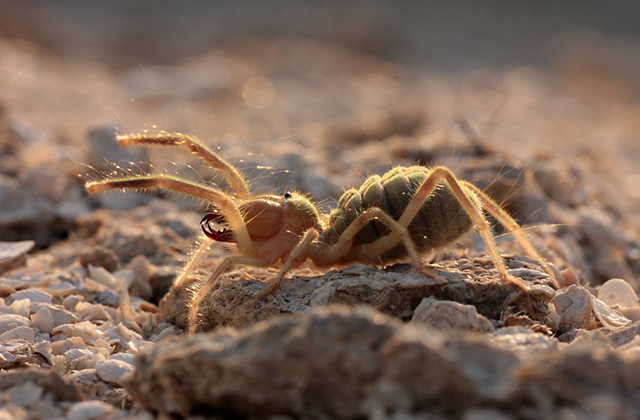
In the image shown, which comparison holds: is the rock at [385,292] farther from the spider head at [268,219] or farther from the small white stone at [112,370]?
the small white stone at [112,370]

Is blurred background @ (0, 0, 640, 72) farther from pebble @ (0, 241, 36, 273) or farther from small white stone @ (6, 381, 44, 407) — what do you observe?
small white stone @ (6, 381, 44, 407)

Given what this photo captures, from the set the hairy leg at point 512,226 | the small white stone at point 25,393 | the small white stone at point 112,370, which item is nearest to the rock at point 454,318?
the hairy leg at point 512,226

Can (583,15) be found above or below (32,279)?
above

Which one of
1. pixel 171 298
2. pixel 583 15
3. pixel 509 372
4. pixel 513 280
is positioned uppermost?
pixel 583 15

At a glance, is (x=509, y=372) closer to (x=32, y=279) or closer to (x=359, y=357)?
(x=359, y=357)

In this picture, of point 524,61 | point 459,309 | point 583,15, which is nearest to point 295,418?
point 459,309

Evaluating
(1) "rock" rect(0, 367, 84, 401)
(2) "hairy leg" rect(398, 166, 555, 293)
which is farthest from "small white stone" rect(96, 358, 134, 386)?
(2) "hairy leg" rect(398, 166, 555, 293)
